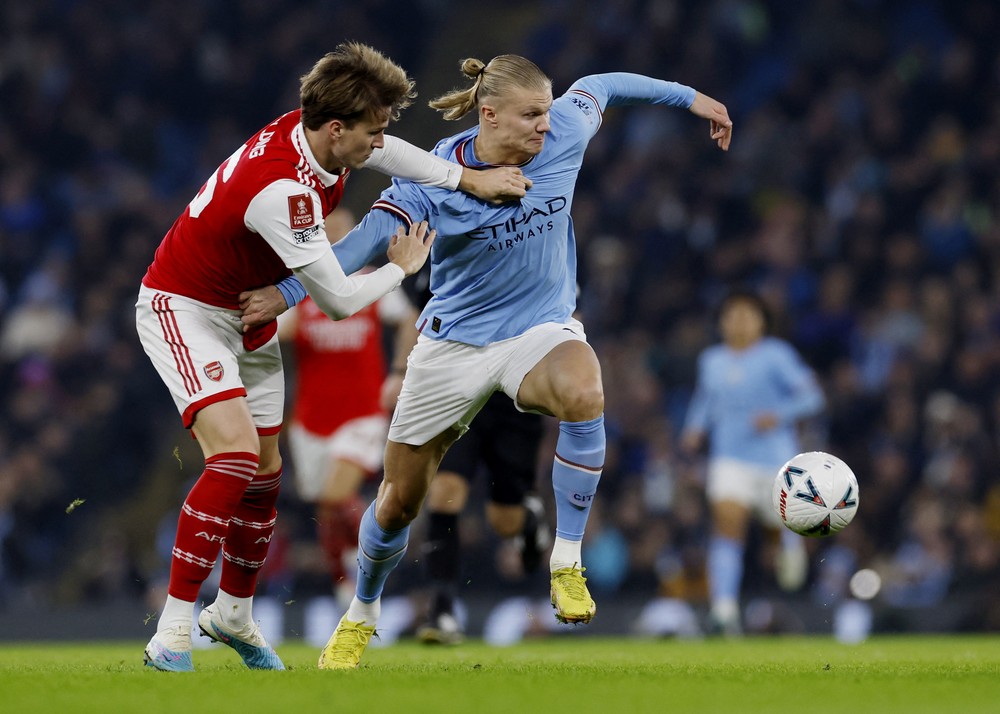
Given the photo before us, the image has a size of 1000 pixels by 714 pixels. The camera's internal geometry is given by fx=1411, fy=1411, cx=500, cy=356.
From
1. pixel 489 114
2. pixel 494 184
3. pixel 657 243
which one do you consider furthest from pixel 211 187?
pixel 657 243

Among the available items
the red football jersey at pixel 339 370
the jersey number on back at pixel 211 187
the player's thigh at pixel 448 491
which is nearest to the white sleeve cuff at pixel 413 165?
the jersey number on back at pixel 211 187

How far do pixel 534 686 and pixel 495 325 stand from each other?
5.75ft

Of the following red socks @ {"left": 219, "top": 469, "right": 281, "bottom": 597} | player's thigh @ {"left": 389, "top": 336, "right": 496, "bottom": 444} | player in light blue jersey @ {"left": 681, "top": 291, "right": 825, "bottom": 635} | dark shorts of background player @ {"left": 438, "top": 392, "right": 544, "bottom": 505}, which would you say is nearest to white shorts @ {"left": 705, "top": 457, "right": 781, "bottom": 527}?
player in light blue jersey @ {"left": 681, "top": 291, "right": 825, "bottom": 635}

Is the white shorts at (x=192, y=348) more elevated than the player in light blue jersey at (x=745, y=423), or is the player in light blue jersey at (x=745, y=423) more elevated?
the white shorts at (x=192, y=348)

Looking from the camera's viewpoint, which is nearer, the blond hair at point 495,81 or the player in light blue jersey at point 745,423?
the blond hair at point 495,81

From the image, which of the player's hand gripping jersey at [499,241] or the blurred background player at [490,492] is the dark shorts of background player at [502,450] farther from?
the player's hand gripping jersey at [499,241]

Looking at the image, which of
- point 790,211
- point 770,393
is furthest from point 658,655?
point 790,211

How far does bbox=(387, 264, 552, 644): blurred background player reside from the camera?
8.13 metres

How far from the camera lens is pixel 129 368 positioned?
14.5 m

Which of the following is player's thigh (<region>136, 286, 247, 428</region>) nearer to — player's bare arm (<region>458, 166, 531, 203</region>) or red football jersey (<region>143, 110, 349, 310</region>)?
red football jersey (<region>143, 110, 349, 310</region>)

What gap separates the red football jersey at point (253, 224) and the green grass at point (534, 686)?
1512mm

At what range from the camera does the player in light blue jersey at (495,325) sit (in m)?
5.80

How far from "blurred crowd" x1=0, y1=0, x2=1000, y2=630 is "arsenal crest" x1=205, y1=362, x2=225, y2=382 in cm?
679

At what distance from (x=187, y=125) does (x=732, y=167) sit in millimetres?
6637
